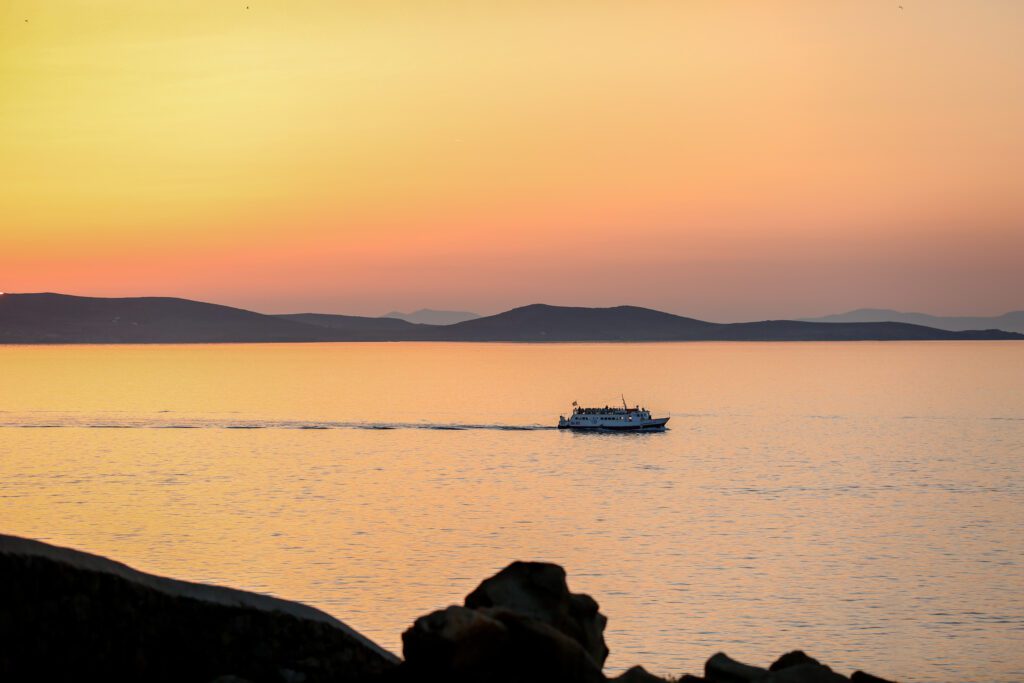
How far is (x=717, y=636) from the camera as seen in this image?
4088 centimetres

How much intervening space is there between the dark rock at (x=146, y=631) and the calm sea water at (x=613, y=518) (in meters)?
20.2

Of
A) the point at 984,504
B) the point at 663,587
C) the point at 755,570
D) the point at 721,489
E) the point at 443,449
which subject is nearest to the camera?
the point at 663,587

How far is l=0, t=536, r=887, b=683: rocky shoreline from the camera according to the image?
16078 millimetres

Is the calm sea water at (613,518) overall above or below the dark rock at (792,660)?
below

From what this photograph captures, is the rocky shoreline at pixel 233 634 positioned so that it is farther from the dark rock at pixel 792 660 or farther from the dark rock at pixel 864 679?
the dark rock at pixel 864 679

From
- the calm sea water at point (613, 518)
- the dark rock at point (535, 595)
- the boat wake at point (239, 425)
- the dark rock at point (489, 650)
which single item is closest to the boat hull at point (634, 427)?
the calm sea water at point (613, 518)

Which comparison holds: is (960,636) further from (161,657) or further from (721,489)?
(721,489)

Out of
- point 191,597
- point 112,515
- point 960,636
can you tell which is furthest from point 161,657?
point 112,515

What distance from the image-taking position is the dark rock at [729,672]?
803 inches

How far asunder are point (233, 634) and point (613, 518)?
52689 mm

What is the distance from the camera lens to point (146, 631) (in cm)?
1733

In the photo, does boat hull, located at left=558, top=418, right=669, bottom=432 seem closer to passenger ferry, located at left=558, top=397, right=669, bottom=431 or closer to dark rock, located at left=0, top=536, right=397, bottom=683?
passenger ferry, located at left=558, top=397, right=669, bottom=431

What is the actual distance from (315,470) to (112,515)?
2584cm

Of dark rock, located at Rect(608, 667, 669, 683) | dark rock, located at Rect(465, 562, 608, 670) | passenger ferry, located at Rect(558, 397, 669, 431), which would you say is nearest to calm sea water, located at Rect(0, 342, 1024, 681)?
passenger ferry, located at Rect(558, 397, 669, 431)
